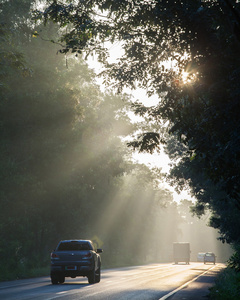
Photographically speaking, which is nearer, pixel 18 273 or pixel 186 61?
pixel 186 61

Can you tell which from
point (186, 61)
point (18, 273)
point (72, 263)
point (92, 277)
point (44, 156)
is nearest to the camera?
point (186, 61)

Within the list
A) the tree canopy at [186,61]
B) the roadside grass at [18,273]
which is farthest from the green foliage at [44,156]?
the tree canopy at [186,61]

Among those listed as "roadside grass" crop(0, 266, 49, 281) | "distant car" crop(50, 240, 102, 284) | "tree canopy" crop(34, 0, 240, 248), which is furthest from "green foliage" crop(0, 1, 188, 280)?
"distant car" crop(50, 240, 102, 284)

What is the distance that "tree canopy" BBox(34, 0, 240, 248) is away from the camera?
39.2ft

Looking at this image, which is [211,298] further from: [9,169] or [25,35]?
[25,35]

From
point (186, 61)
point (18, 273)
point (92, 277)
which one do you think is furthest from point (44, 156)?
point (186, 61)

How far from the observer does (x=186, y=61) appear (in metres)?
14.3

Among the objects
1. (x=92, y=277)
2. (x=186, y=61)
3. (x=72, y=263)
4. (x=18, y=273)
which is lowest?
(x=92, y=277)

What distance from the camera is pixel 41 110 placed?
28250 mm

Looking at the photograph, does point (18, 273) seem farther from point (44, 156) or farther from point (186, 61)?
point (186, 61)

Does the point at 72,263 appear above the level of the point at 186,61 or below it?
below

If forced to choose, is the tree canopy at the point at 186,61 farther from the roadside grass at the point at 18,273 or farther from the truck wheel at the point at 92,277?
the roadside grass at the point at 18,273

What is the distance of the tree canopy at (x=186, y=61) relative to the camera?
39.2ft

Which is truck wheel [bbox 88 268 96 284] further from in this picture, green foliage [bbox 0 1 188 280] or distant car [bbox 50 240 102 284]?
green foliage [bbox 0 1 188 280]
